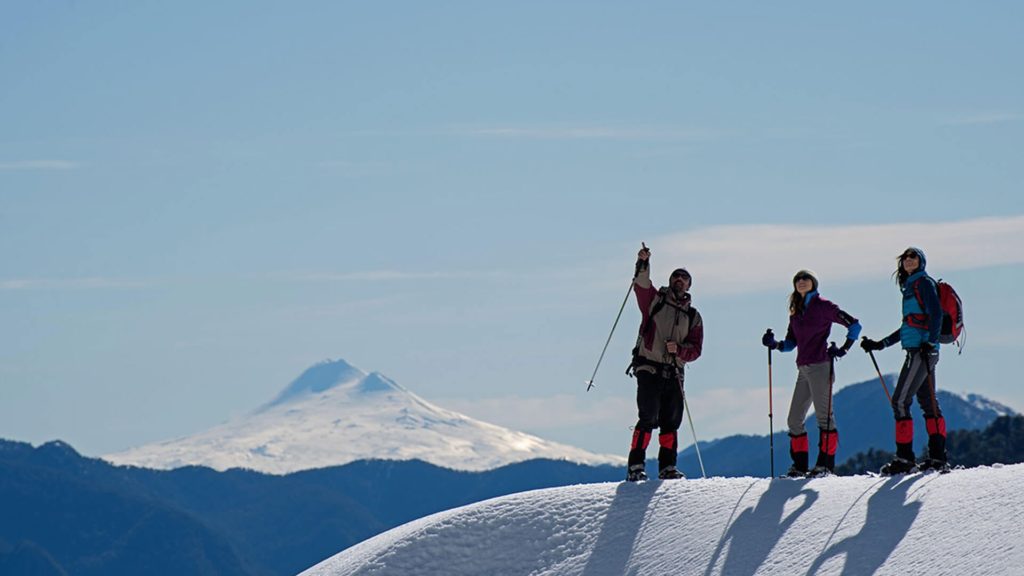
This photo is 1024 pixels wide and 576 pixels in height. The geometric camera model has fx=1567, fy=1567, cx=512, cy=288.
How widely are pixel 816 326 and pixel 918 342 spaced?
4.61ft

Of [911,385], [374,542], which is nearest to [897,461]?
[911,385]

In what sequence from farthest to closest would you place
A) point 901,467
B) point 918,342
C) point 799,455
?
point 799,455
point 901,467
point 918,342

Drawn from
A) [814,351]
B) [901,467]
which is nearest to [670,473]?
[814,351]

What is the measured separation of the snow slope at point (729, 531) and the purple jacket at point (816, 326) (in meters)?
1.68

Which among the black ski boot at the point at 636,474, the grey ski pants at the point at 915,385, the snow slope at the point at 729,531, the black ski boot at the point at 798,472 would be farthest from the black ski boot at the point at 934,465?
the black ski boot at the point at 636,474

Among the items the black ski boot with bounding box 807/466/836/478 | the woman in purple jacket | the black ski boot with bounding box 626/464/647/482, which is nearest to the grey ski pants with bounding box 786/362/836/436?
→ the woman in purple jacket

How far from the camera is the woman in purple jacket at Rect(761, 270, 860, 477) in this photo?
20.0 meters

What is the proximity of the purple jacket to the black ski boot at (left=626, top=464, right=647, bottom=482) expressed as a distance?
2.82 meters

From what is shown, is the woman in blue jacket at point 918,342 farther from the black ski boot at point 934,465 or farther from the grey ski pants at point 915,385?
the black ski boot at point 934,465

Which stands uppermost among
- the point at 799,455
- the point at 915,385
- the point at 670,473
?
the point at 915,385

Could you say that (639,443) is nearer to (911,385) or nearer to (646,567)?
(646,567)

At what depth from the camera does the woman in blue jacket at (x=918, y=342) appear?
62.2 feet

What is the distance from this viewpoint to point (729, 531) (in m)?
19.7

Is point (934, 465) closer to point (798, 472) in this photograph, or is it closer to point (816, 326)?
point (798, 472)
